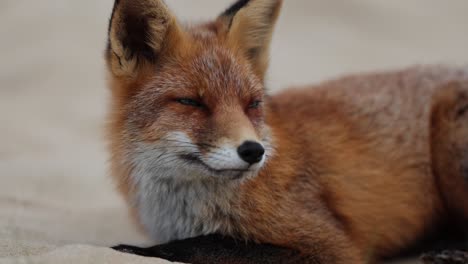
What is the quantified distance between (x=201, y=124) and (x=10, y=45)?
245 inches

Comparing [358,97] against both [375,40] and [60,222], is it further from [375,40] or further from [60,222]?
[375,40]

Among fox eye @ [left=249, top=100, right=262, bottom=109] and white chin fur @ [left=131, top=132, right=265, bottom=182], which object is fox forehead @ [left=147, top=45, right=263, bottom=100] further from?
white chin fur @ [left=131, top=132, right=265, bottom=182]

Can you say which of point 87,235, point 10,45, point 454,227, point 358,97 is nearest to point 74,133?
point 10,45

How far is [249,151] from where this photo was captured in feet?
10.7

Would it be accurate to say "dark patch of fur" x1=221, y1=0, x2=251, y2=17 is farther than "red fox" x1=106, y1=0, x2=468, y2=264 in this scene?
Yes

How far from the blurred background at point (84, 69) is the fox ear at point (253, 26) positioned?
1.24 metres

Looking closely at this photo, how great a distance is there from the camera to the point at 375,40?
10.1m

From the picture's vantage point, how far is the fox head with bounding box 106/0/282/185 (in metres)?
3.45

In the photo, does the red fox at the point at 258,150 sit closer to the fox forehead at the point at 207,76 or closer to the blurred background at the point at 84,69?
the fox forehead at the point at 207,76

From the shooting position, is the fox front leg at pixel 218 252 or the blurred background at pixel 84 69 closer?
the fox front leg at pixel 218 252

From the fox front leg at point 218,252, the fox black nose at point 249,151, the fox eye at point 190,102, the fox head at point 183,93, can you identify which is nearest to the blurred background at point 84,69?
the fox front leg at point 218,252

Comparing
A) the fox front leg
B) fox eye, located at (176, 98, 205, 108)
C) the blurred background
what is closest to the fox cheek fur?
fox eye, located at (176, 98, 205, 108)

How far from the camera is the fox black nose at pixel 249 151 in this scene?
3271mm

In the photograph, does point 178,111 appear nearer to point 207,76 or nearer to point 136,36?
point 207,76
